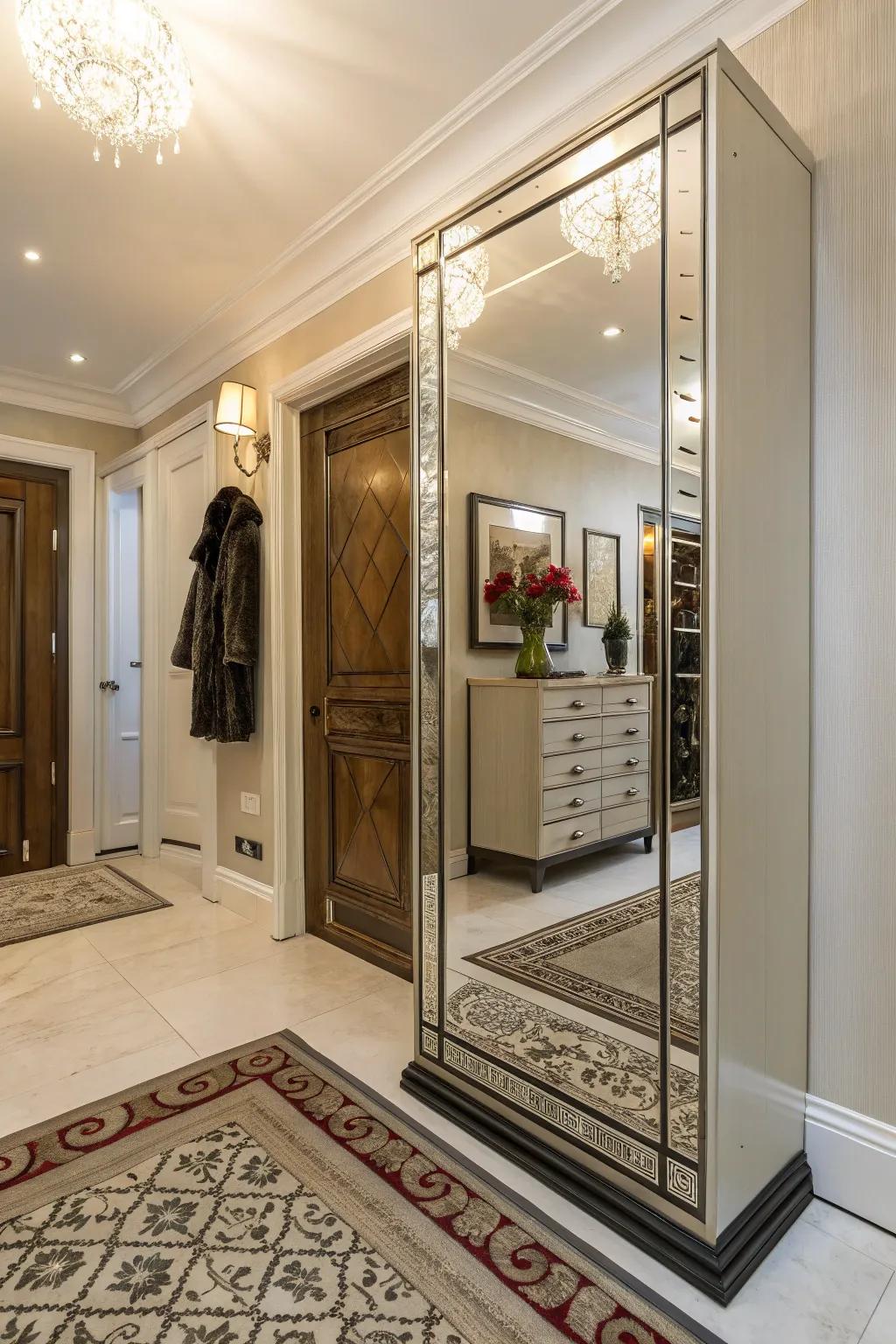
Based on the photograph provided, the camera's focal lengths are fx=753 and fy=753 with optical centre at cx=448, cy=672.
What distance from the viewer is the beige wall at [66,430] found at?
410 centimetres

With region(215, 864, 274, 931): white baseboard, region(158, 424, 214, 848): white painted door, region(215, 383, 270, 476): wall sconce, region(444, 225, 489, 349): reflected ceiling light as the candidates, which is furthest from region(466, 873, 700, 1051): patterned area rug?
region(158, 424, 214, 848): white painted door

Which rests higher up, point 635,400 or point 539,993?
point 635,400

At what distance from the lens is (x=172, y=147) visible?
2223mm

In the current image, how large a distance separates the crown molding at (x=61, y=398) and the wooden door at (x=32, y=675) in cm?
37

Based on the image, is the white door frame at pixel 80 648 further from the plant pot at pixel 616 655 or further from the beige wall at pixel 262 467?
the plant pot at pixel 616 655

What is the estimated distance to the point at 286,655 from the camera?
3102mm

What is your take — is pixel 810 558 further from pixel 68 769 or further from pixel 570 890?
pixel 68 769

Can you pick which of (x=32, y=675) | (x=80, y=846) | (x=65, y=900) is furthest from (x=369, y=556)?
(x=80, y=846)

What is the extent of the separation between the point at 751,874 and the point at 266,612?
7.59ft

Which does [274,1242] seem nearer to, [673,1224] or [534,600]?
[673,1224]

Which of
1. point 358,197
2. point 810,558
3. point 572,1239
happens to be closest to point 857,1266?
point 572,1239

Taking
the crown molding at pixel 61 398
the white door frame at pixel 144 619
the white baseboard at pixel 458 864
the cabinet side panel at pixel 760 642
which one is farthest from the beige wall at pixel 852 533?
the crown molding at pixel 61 398

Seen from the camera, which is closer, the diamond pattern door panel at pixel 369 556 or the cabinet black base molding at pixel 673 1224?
the cabinet black base molding at pixel 673 1224

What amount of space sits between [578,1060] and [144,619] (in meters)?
3.66
